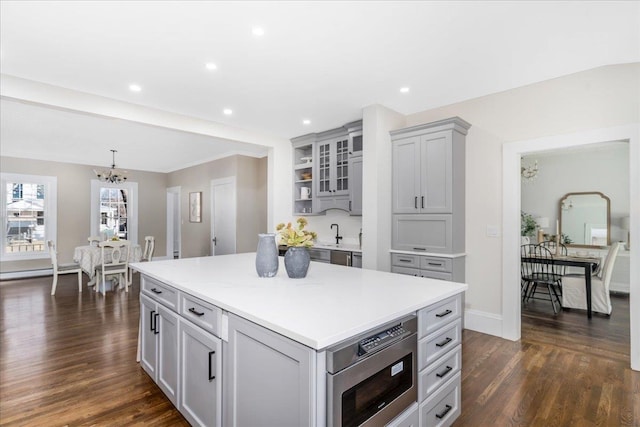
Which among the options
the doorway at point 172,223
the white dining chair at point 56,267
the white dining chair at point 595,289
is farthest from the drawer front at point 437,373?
the doorway at point 172,223

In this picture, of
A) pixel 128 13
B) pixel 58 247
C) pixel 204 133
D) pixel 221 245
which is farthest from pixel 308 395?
pixel 58 247

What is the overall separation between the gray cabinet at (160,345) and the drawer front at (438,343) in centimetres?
144

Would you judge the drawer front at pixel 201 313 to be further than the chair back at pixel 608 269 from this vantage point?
No

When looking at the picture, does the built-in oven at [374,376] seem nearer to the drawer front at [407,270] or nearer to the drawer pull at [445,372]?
the drawer pull at [445,372]

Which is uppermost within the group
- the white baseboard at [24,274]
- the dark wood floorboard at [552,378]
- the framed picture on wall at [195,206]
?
the framed picture on wall at [195,206]

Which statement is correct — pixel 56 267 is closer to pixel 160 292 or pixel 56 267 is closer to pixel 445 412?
pixel 160 292

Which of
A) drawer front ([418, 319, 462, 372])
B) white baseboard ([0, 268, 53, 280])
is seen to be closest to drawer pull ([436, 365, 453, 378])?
drawer front ([418, 319, 462, 372])

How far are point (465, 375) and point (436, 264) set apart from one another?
1.19 meters

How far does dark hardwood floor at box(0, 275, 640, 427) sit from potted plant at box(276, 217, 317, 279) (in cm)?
117

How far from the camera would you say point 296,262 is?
2.06m

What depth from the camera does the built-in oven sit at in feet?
3.74

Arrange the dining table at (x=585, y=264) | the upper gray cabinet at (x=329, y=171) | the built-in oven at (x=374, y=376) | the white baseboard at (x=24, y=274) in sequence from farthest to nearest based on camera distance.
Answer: the white baseboard at (x=24, y=274), the upper gray cabinet at (x=329, y=171), the dining table at (x=585, y=264), the built-in oven at (x=374, y=376)

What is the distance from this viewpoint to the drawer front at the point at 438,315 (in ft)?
5.22

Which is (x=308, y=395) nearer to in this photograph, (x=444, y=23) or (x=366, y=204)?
(x=444, y=23)
